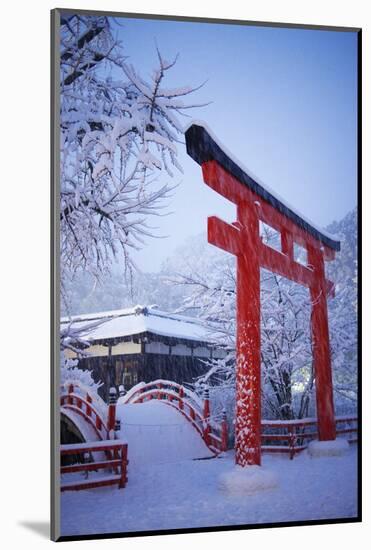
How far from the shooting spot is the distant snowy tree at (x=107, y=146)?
5074 mm

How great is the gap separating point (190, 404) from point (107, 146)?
4.82ft

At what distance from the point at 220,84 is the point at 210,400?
1766 mm

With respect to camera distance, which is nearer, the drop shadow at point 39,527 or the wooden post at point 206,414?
the drop shadow at point 39,527

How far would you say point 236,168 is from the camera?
543 centimetres

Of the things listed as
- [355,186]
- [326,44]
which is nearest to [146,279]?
[355,186]

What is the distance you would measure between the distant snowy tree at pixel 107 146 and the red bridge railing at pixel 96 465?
860mm

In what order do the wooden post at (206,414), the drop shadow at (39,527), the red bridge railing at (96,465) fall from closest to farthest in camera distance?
the red bridge railing at (96,465) < the drop shadow at (39,527) < the wooden post at (206,414)

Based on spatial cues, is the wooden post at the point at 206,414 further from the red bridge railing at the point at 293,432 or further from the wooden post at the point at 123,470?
the wooden post at the point at 123,470

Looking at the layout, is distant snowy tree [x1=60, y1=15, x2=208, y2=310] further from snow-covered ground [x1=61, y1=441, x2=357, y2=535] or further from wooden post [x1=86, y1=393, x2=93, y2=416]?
snow-covered ground [x1=61, y1=441, x2=357, y2=535]

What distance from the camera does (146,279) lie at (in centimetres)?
520

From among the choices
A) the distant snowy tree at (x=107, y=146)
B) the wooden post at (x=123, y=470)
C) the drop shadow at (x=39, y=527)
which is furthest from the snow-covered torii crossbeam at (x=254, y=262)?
the drop shadow at (x=39, y=527)

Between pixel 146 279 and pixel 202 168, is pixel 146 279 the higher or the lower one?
the lower one

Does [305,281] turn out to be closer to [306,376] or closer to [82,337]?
[306,376]

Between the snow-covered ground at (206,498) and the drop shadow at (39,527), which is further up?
the snow-covered ground at (206,498)
